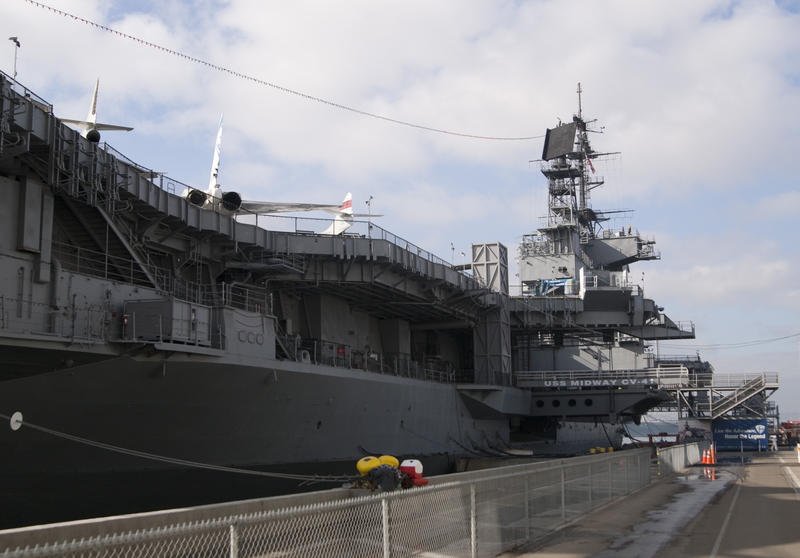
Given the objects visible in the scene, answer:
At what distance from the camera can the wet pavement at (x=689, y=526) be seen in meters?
10.9

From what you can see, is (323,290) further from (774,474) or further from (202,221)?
(774,474)

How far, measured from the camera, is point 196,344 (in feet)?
58.2

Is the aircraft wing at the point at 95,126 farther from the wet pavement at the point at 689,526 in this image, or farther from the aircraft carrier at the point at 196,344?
the wet pavement at the point at 689,526

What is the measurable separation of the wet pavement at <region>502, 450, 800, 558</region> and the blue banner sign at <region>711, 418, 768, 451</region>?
2050 cm

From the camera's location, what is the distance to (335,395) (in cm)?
2353

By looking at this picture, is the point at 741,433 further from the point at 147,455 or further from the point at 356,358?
the point at 147,455

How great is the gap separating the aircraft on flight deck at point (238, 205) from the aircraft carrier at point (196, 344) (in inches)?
22.2

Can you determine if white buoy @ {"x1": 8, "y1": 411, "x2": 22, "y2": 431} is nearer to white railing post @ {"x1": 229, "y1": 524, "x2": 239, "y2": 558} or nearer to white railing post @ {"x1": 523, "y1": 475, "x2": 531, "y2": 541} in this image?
white railing post @ {"x1": 523, "y1": 475, "x2": 531, "y2": 541}

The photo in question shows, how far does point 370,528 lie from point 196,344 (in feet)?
35.6

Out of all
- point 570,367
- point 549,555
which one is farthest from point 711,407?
point 549,555

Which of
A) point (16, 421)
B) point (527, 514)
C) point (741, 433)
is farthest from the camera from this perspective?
point (741, 433)

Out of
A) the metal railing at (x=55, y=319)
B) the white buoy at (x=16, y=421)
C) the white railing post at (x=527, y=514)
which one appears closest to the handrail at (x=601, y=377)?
the metal railing at (x=55, y=319)

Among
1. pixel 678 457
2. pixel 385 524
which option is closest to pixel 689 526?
pixel 385 524

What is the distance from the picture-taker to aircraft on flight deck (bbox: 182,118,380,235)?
23.3m
